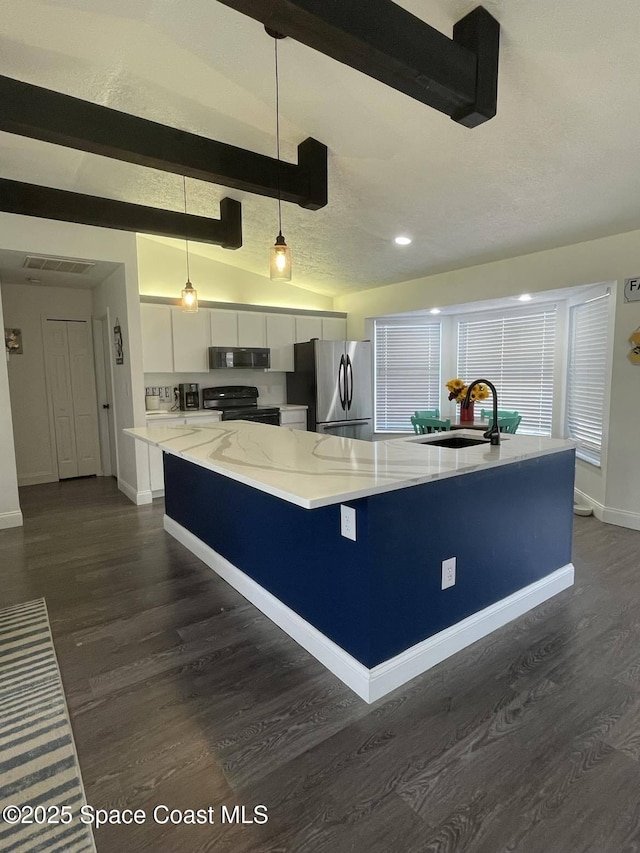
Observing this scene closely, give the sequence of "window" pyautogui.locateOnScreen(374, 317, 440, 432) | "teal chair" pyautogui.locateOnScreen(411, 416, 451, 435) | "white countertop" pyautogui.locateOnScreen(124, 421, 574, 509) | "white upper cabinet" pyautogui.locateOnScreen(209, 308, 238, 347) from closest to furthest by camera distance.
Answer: "white countertop" pyautogui.locateOnScreen(124, 421, 574, 509) → "teal chair" pyautogui.locateOnScreen(411, 416, 451, 435) → "white upper cabinet" pyautogui.locateOnScreen(209, 308, 238, 347) → "window" pyautogui.locateOnScreen(374, 317, 440, 432)

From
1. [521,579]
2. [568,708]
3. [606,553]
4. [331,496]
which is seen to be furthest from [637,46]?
[606,553]

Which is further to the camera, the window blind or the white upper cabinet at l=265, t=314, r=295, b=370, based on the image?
the white upper cabinet at l=265, t=314, r=295, b=370

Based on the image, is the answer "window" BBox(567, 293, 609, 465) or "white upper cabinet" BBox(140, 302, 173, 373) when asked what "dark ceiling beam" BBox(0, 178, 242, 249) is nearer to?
"white upper cabinet" BBox(140, 302, 173, 373)

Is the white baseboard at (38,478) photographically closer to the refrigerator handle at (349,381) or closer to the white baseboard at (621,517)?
the refrigerator handle at (349,381)

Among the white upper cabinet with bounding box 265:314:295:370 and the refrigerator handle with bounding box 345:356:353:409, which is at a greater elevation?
the white upper cabinet with bounding box 265:314:295:370

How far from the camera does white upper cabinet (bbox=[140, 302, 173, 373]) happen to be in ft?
15.6

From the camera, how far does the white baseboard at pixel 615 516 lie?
3.69m

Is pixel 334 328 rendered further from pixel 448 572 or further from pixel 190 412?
pixel 448 572

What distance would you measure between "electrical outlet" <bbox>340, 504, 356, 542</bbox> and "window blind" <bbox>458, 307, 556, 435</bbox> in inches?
163

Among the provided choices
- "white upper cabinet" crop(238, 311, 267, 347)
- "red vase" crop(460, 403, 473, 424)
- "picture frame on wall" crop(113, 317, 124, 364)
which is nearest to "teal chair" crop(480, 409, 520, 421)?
"red vase" crop(460, 403, 473, 424)

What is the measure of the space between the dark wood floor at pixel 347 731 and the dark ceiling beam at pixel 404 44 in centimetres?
246

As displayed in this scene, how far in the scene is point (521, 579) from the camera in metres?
2.47

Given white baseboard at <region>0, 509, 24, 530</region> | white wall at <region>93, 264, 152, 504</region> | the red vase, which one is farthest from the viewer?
the red vase

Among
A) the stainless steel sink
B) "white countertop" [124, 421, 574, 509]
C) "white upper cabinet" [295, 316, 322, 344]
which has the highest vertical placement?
"white upper cabinet" [295, 316, 322, 344]
